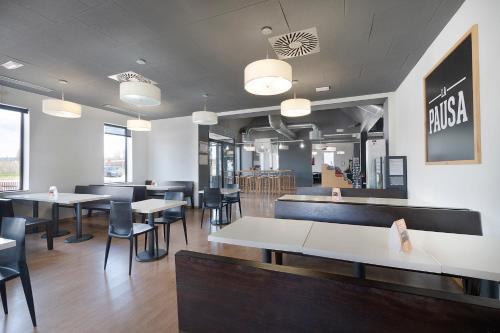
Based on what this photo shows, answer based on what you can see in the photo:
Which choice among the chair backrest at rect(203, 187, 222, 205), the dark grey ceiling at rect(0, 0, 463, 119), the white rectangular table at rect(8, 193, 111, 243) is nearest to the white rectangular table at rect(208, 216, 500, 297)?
the dark grey ceiling at rect(0, 0, 463, 119)

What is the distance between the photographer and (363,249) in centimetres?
147

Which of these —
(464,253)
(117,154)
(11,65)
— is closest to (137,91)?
(11,65)

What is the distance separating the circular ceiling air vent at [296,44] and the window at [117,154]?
5.67m

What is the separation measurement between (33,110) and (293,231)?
6.14 m

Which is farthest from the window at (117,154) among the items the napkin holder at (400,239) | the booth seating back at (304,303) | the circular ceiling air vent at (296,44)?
the napkin holder at (400,239)

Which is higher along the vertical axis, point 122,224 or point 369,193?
point 369,193

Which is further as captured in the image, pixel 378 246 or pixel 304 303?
pixel 378 246

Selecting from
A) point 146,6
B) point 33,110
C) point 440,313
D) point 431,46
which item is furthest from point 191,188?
point 440,313

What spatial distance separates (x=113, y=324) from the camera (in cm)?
191

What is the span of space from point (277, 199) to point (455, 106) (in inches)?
86.1

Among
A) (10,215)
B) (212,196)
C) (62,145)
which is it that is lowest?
(10,215)

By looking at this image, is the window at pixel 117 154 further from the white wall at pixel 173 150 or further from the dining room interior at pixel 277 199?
the dining room interior at pixel 277 199

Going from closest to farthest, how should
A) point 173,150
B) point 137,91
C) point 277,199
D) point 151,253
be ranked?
point 137,91 < point 277,199 < point 151,253 < point 173,150

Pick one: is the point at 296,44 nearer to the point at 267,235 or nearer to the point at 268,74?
the point at 268,74
